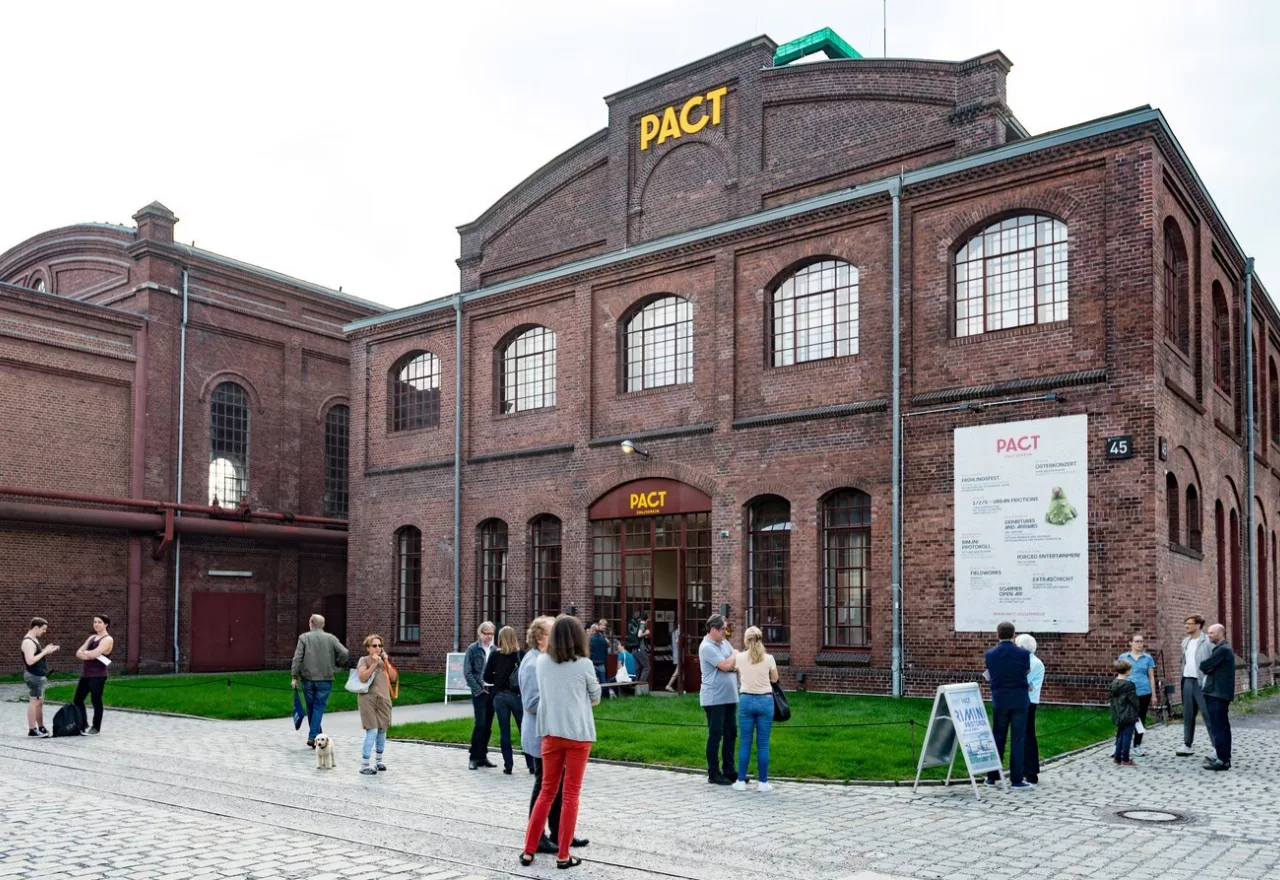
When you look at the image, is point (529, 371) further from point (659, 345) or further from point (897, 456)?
point (897, 456)

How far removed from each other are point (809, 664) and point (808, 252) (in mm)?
7462

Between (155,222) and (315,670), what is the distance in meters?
20.1

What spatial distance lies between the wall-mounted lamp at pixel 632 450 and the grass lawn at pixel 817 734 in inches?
210

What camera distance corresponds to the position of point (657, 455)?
2377 centimetres

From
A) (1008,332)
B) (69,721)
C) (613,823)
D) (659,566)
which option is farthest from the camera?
(659,566)

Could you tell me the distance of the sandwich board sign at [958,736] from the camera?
11.3 metres

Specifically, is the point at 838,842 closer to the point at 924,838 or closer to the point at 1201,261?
the point at 924,838

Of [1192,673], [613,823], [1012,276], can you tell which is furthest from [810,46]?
[613,823]

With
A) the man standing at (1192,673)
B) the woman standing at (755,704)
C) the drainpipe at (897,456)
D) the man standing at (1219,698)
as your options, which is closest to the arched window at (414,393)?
the drainpipe at (897,456)

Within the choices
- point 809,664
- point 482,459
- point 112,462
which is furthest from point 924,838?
point 112,462

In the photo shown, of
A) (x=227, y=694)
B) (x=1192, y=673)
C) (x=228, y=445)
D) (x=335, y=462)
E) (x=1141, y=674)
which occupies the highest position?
(x=228, y=445)

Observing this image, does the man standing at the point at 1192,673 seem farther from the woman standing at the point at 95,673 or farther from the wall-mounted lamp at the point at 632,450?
the woman standing at the point at 95,673

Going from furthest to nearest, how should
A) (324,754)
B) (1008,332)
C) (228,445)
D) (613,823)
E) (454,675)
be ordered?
1. (228,445)
2. (454,675)
3. (1008,332)
4. (324,754)
5. (613,823)

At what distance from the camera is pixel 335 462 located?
35.2m
